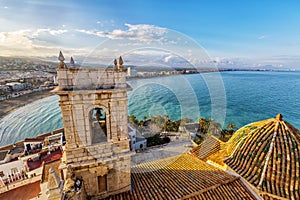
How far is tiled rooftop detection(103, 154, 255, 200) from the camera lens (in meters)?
6.27

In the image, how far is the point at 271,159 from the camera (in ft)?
21.9

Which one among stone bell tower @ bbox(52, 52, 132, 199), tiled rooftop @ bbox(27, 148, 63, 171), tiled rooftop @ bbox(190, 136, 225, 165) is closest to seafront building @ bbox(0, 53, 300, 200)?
stone bell tower @ bbox(52, 52, 132, 199)

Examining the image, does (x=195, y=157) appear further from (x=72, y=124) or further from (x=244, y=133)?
(x=72, y=124)

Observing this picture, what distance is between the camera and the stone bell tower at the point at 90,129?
510 centimetres

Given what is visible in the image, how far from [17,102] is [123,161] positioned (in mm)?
75695

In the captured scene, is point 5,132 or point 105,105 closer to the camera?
point 105,105

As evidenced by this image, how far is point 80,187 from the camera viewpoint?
524cm

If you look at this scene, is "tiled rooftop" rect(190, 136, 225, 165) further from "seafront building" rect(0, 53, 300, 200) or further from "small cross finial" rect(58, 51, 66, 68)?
"small cross finial" rect(58, 51, 66, 68)

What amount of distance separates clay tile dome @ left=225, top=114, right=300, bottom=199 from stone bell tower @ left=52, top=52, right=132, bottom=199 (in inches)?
217

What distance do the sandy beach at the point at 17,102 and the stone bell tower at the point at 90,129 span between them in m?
52.0

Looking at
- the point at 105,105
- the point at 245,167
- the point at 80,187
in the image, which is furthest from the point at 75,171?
the point at 245,167

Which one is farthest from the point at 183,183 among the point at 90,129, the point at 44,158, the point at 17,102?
the point at 17,102

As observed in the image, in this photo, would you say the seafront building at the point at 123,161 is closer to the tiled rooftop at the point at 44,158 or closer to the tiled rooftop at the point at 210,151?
the tiled rooftop at the point at 210,151

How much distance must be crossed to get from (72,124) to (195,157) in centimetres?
773
